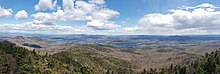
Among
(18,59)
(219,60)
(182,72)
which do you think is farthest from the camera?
(18,59)

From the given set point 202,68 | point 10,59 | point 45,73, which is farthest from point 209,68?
point 10,59

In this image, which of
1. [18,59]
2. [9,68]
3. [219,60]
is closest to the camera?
[9,68]

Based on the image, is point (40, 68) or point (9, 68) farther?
point (40, 68)

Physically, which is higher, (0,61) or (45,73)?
(0,61)

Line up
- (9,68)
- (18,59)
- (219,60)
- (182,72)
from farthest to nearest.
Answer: (18,59) → (219,60) → (9,68) → (182,72)

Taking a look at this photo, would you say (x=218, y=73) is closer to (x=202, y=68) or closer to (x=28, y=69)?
(x=202, y=68)

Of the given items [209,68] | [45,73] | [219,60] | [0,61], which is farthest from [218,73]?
[0,61]

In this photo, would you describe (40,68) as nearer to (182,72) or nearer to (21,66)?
(21,66)

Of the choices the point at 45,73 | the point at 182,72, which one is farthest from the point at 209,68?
the point at 45,73

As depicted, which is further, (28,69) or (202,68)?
(28,69)
